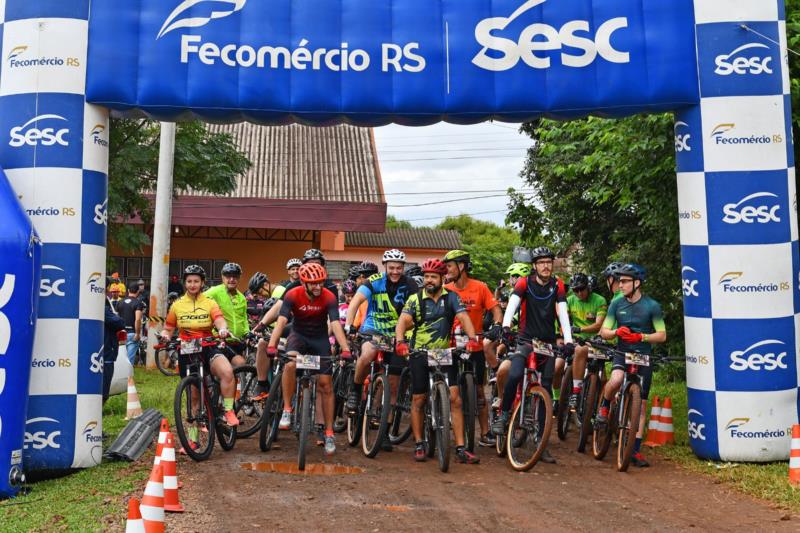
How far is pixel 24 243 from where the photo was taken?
9352 millimetres

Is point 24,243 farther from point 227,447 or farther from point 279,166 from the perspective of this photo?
point 279,166

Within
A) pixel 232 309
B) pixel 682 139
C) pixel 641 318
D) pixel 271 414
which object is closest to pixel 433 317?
pixel 271 414

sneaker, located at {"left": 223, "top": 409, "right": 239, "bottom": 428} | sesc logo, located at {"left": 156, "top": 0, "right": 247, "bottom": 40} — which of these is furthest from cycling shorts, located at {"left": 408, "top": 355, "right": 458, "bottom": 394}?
sesc logo, located at {"left": 156, "top": 0, "right": 247, "bottom": 40}

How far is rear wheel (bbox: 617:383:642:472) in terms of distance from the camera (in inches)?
395

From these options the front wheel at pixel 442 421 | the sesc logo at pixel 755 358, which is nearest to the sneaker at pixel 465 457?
the front wheel at pixel 442 421

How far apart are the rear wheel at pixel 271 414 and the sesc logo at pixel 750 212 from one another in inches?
194

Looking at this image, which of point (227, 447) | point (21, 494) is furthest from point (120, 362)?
point (21, 494)

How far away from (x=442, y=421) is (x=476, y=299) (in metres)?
2.18

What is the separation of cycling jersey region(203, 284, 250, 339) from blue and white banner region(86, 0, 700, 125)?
2905mm

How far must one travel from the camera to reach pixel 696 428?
10695 millimetres

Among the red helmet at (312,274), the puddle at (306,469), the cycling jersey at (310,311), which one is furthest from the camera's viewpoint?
the cycling jersey at (310,311)

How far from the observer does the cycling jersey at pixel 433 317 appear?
10.5 meters

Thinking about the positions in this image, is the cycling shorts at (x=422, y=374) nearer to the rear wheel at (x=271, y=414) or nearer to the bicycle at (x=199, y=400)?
the rear wheel at (x=271, y=414)

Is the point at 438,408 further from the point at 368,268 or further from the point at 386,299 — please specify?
the point at 368,268
